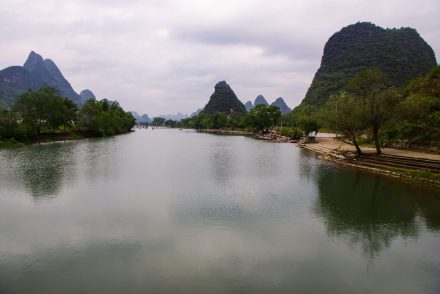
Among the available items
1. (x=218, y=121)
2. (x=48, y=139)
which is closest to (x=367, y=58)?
(x=218, y=121)

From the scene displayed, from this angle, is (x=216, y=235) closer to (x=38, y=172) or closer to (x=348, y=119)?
(x=38, y=172)

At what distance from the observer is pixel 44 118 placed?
70.8 m

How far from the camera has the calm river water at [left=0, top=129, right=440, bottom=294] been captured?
11414mm

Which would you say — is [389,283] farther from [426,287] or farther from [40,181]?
[40,181]

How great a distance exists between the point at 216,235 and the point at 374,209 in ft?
40.1

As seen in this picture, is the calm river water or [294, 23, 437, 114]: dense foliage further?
[294, 23, 437, 114]: dense foliage

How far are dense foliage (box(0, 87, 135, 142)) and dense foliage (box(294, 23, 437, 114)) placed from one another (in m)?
77.4

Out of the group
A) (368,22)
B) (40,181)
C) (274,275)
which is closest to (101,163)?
(40,181)

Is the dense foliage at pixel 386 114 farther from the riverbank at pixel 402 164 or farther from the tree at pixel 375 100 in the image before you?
the riverbank at pixel 402 164

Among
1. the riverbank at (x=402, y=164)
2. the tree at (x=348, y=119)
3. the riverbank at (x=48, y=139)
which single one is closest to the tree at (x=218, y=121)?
the riverbank at (x=48, y=139)

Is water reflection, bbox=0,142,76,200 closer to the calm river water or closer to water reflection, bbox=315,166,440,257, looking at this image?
the calm river water

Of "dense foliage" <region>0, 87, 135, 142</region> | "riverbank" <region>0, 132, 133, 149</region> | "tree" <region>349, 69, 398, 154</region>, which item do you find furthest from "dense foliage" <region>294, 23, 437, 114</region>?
"riverbank" <region>0, 132, 133, 149</region>

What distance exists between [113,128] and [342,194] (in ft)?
326

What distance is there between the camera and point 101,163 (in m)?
38.7
